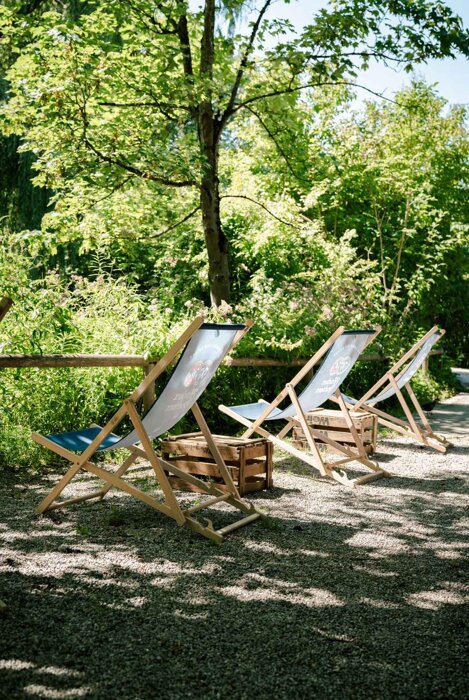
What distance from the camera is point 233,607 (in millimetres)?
3043

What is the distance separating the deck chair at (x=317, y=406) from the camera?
5.58m

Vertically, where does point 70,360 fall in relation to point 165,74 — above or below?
below

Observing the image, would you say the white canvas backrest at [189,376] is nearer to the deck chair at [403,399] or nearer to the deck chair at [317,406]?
the deck chair at [317,406]

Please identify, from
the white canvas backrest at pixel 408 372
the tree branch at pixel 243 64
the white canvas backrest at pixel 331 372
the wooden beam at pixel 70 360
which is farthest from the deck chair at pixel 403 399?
the tree branch at pixel 243 64

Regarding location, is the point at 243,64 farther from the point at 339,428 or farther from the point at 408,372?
the point at 339,428

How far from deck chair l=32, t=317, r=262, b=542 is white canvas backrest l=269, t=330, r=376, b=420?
1.36m

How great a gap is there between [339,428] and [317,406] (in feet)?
3.32

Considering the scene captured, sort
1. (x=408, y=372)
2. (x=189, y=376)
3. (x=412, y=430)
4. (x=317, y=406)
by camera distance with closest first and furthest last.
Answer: (x=189, y=376)
(x=317, y=406)
(x=408, y=372)
(x=412, y=430)

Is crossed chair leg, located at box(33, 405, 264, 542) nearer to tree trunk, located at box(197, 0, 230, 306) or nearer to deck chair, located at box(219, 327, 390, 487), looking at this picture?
deck chair, located at box(219, 327, 390, 487)

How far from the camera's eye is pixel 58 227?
30.0 ft

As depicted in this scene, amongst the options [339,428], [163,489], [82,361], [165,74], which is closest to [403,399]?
[339,428]

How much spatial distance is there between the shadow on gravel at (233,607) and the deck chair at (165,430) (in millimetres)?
128

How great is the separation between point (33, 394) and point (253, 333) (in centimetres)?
286

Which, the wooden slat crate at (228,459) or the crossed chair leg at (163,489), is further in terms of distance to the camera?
the wooden slat crate at (228,459)
